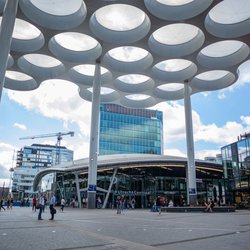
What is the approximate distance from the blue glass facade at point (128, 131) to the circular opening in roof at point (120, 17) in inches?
1894

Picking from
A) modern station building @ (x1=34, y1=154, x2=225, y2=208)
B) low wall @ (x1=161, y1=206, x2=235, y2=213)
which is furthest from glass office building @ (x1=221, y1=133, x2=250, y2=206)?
low wall @ (x1=161, y1=206, x2=235, y2=213)

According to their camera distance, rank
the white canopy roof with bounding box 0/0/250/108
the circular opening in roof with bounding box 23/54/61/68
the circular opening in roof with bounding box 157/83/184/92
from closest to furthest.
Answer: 1. the white canopy roof with bounding box 0/0/250/108
2. the circular opening in roof with bounding box 23/54/61/68
3. the circular opening in roof with bounding box 157/83/184/92

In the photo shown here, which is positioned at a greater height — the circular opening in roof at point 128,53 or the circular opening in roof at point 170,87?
the circular opening in roof at point 128,53

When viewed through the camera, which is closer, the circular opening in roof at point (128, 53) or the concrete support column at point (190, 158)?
the circular opening in roof at point (128, 53)

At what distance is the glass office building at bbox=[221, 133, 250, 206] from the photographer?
119ft

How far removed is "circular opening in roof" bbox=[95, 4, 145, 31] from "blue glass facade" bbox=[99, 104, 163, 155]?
158 feet

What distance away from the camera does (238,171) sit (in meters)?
37.7

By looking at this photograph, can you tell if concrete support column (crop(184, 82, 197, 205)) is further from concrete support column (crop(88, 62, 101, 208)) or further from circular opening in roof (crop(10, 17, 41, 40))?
circular opening in roof (crop(10, 17, 41, 40))

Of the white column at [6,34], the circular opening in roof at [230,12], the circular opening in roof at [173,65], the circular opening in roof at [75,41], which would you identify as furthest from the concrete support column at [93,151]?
the white column at [6,34]

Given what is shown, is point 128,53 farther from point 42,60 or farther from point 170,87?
point 170,87

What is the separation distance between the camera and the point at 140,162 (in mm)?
40062

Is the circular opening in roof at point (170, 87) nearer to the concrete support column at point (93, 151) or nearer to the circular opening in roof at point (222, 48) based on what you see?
the circular opening in roof at point (222, 48)

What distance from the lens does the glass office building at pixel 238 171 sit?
36275 millimetres

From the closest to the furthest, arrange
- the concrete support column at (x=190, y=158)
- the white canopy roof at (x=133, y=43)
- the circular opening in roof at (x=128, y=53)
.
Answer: the white canopy roof at (x=133, y=43) → the circular opening in roof at (x=128, y=53) → the concrete support column at (x=190, y=158)
